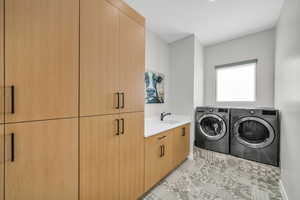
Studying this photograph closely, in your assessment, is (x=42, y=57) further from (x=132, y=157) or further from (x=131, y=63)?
(x=132, y=157)

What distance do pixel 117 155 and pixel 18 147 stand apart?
74cm

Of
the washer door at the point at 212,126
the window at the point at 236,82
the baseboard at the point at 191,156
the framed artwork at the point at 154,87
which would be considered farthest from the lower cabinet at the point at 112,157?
the window at the point at 236,82

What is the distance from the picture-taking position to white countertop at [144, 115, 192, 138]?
1796 millimetres

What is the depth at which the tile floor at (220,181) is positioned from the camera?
1.72 metres

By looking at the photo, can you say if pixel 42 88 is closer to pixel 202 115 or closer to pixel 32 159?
pixel 32 159

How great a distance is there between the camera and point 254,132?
2.34m

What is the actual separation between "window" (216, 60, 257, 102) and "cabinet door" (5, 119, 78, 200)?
330cm

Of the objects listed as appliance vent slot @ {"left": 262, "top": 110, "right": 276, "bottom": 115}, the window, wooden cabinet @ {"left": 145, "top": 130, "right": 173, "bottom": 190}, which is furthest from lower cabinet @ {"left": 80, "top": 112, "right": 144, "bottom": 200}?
the window

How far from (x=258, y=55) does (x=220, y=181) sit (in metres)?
2.64

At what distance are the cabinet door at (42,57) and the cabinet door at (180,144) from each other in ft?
5.73

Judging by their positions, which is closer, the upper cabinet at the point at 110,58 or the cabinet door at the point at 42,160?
the cabinet door at the point at 42,160

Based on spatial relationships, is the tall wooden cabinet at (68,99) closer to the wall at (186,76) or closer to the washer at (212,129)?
the wall at (186,76)

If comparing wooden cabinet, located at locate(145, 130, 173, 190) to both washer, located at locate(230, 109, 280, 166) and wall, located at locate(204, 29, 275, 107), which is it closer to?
washer, located at locate(230, 109, 280, 166)

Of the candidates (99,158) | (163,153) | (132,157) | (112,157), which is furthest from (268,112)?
(99,158)
